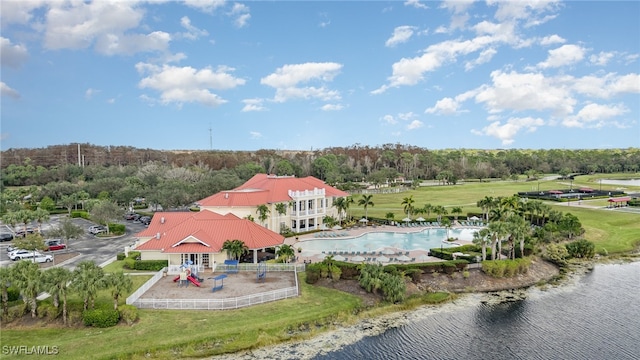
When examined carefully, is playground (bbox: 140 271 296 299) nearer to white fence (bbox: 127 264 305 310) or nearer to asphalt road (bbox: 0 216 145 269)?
white fence (bbox: 127 264 305 310)

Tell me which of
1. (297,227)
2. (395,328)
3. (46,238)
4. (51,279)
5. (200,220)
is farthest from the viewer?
(297,227)

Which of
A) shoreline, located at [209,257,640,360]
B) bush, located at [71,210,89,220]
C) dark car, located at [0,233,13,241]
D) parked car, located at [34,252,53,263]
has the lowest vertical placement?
shoreline, located at [209,257,640,360]

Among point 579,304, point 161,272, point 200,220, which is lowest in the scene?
point 579,304

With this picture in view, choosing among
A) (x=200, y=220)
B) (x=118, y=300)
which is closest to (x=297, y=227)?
(x=200, y=220)

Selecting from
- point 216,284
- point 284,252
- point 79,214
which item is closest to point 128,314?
point 216,284

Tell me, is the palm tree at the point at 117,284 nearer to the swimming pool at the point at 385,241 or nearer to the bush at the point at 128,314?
the bush at the point at 128,314

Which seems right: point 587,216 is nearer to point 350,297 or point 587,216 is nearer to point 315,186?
point 315,186

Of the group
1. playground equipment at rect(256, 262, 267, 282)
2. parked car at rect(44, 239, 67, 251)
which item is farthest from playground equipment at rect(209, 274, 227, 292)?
parked car at rect(44, 239, 67, 251)

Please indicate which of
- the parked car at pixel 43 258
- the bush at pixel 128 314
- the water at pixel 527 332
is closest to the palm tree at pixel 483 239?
the water at pixel 527 332
